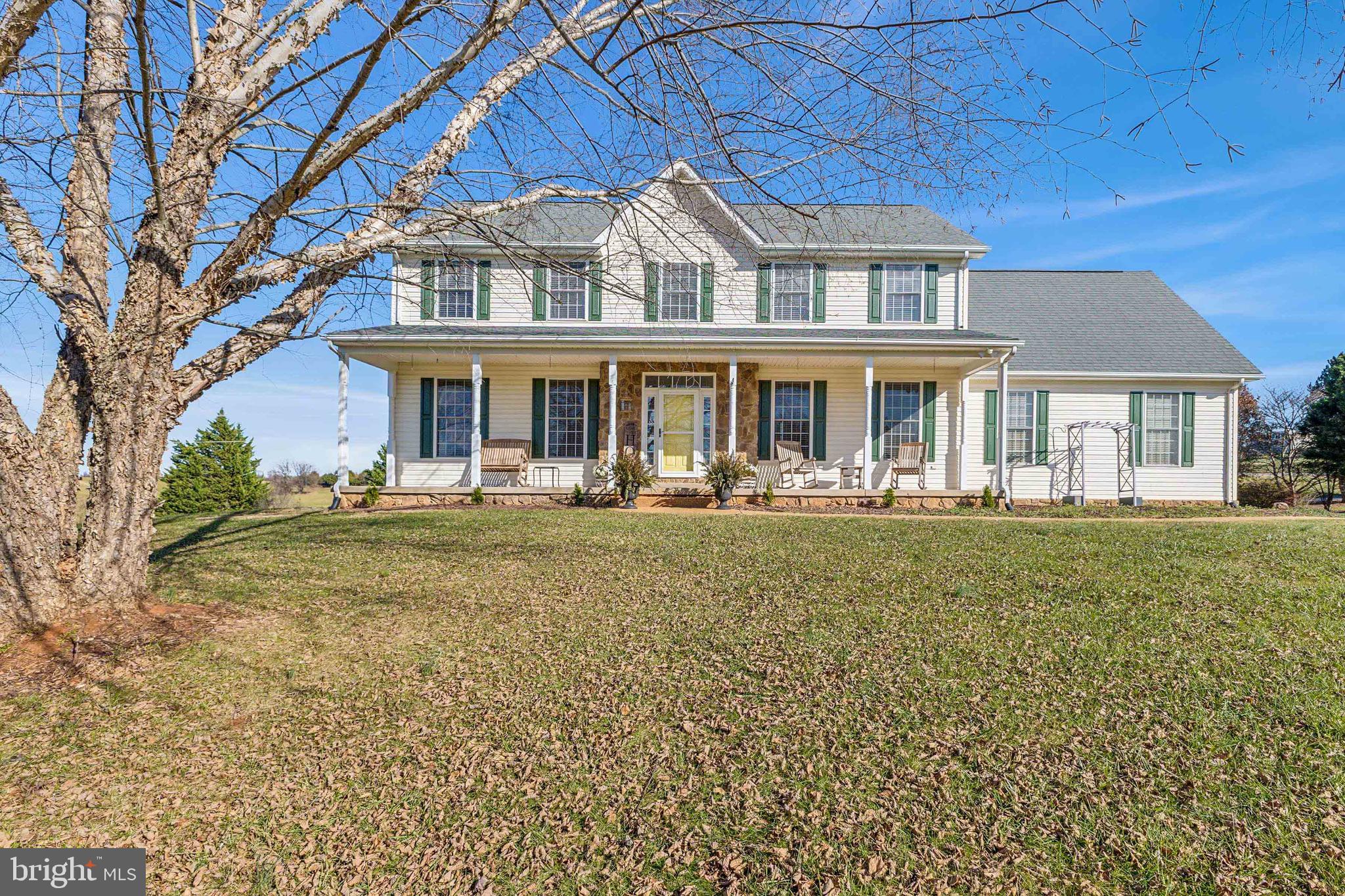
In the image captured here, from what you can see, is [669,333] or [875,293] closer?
[669,333]

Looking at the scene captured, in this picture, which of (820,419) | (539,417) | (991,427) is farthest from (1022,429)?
(539,417)

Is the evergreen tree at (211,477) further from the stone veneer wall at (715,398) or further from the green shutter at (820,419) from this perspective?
the green shutter at (820,419)

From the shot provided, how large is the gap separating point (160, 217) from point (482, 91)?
247 centimetres

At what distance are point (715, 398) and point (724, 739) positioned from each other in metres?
10.8

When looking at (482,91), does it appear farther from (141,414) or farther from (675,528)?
(675,528)

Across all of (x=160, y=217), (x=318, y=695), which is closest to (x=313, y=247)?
(x=160, y=217)

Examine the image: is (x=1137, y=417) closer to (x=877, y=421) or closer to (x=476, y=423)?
(x=877, y=421)

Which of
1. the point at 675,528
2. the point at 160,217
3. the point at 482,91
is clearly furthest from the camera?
the point at 675,528

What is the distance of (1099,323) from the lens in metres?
15.0

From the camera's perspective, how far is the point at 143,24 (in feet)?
12.2

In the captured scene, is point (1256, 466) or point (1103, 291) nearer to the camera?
point (1103, 291)

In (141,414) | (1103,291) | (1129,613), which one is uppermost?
(1103,291)

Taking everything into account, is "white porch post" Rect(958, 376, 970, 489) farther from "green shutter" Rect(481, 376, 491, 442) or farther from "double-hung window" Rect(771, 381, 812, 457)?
"green shutter" Rect(481, 376, 491, 442)

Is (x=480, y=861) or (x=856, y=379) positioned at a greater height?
(x=856, y=379)
